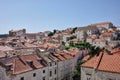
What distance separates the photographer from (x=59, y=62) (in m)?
50.3

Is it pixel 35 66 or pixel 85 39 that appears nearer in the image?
pixel 35 66

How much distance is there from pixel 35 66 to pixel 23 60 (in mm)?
3039

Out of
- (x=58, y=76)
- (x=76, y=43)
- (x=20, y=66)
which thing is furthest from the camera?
(x=76, y=43)

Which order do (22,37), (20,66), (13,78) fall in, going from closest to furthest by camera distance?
(13,78)
(20,66)
(22,37)

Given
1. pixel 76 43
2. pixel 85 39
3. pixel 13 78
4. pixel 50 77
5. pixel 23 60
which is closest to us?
pixel 13 78

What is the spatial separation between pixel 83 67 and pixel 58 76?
717 inches

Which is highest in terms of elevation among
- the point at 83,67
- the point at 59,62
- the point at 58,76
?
the point at 83,67

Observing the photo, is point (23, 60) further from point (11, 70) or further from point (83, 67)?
point (83, 67)

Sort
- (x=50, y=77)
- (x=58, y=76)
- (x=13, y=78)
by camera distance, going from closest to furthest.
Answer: (x=13, y=78), (x=50, y=77), (x=58, y=76)

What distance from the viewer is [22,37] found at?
16138 cm

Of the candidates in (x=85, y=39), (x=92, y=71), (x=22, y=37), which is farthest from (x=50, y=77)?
(x=22, y=37)

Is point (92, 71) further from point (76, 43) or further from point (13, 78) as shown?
point (76, 43)

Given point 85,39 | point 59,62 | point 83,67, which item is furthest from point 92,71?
point 85,39

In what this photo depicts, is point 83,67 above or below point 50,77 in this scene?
above
